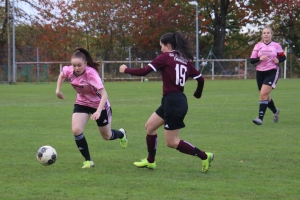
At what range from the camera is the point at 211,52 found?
45.6 metres

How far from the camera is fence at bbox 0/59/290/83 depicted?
3834cm

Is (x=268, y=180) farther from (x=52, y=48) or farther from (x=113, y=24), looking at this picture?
(x=113, y=24)

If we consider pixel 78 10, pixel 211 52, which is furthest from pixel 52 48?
pixel 211 52

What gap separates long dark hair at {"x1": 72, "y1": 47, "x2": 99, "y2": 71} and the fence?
28.2 meters

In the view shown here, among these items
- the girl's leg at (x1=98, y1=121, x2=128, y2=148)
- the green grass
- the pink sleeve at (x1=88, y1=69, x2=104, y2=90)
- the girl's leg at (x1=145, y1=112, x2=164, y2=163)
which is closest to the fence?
the green grass

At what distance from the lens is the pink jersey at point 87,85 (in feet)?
22.9

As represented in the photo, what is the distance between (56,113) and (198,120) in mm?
3878

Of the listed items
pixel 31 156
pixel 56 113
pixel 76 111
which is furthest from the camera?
pixel 56 113

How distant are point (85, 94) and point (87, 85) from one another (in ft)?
0.59

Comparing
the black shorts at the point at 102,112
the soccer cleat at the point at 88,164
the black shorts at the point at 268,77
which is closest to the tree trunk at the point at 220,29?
the black shorts at the point at 268,77

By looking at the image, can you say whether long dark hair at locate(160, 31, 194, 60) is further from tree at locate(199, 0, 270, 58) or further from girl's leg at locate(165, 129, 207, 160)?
tree at locate(199, 0, 270, 58)

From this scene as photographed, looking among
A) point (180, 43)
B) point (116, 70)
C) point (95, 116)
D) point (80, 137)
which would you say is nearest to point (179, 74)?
point (180, 43)

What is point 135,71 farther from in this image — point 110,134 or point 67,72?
point 110,134

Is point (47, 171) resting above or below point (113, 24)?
below
